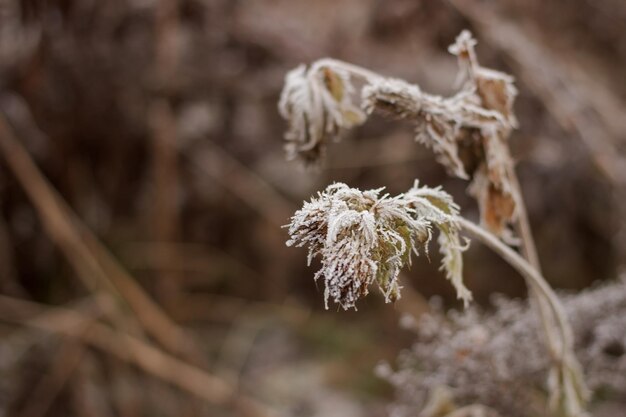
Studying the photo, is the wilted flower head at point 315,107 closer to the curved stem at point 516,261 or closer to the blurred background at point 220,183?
the curved stem at point 516,261

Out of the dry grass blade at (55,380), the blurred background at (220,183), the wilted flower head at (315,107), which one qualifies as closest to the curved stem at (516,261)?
the wilted flower head at (315,107)

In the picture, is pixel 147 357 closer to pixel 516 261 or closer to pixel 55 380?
pixel 55 380

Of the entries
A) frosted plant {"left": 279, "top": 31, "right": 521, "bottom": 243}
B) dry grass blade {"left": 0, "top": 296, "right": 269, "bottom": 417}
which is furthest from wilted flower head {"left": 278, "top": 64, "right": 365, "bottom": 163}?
dry grass blade {"left": 0, "top": 296, "right": 269, "bottom": 417}

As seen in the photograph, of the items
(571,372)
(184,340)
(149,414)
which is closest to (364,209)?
(571,372)

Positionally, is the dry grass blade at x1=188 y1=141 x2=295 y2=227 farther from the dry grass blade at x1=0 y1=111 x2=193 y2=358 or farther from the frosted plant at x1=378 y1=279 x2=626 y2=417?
the frosted plant at x1=378 y1=279 x2=626 y2=417

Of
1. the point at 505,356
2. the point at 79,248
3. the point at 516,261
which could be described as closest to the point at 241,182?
the point at 79,248

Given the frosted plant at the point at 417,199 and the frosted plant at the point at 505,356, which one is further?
the frosted plant at the point at 505,356
